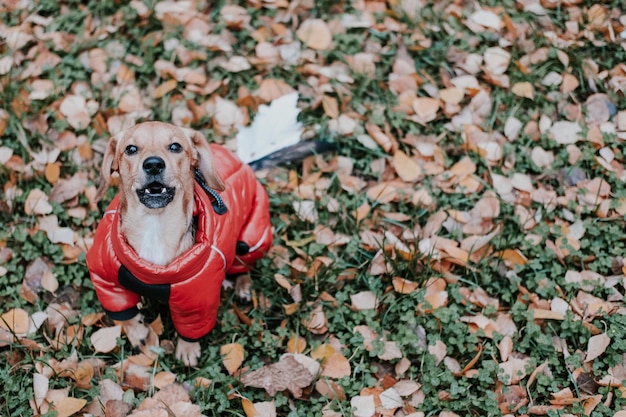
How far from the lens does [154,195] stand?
300 cm

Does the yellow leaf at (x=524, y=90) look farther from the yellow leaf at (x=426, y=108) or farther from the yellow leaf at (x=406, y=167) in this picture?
the yellow leaf at (x=406, y=167)

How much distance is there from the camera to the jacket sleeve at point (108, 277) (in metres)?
3.19

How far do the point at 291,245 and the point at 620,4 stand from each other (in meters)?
3.14

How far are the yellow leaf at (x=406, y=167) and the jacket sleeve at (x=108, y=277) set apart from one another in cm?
185

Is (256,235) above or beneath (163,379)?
above

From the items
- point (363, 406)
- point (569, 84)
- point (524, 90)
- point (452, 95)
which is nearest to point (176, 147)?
point (363, 406)

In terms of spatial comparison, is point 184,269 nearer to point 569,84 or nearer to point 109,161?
point 109,161

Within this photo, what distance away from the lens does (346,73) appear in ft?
15.4

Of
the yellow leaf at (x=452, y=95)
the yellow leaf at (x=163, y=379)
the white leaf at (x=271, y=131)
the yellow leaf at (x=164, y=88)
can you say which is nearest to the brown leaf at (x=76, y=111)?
the yellow leaf at (x=164, y=88)

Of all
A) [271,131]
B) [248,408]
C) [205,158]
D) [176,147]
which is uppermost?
[176,147]

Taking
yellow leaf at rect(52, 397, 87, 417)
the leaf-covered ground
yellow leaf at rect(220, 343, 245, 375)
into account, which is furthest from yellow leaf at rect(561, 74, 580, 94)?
yellow leaf at rect(52, 397, 87, 417)

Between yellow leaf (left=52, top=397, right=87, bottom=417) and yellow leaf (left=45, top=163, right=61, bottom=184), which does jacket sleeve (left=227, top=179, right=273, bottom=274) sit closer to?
yellow leaf (left=52, top=397, right=87, bottom=417)

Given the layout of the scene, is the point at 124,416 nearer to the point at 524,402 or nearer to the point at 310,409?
the point at 310,409

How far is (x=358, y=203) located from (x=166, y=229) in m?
1.39
